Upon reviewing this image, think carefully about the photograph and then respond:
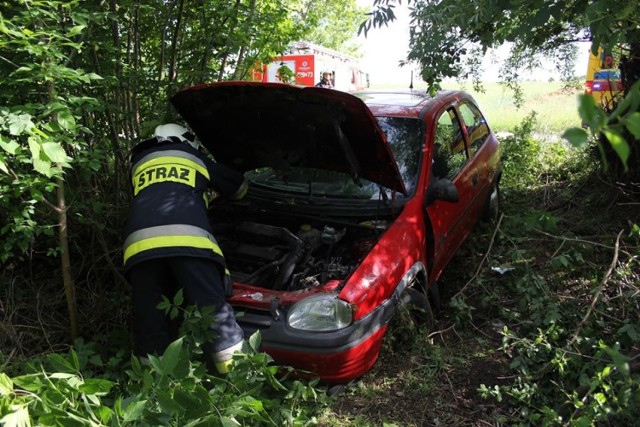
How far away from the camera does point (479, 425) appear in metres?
2.67

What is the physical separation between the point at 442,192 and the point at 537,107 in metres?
11.8

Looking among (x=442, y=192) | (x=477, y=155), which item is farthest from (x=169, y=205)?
(x=477, y=155)

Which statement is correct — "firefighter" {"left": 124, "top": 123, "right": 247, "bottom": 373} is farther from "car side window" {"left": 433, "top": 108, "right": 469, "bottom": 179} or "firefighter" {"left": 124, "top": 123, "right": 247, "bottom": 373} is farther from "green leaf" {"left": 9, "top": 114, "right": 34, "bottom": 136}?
"car side window" {"left": 433, "top": 108, "right": 469, "bottom": 179}

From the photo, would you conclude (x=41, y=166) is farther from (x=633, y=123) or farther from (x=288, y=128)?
(x=633, y=123)

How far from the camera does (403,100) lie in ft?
15.0

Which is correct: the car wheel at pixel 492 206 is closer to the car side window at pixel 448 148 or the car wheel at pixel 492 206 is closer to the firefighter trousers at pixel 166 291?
the car side window at pixel 448 148

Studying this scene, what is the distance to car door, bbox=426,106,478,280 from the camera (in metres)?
3.78

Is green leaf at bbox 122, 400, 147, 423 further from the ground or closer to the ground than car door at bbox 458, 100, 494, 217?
closer to the ground

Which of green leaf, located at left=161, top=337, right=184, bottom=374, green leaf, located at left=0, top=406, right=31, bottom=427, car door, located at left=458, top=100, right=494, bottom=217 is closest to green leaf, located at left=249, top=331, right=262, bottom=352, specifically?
green leaf, located at left=161, top=337, right=184, bottom=374

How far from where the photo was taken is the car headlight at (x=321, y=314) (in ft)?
9.10

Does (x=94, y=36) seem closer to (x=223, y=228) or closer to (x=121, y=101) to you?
(x=121, y=101)

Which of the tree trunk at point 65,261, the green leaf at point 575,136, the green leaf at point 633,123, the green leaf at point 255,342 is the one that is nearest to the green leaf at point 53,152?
the tree trunk at point 65,261

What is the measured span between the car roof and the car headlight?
6.42ft

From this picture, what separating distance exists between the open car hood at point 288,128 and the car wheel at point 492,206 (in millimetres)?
2212
